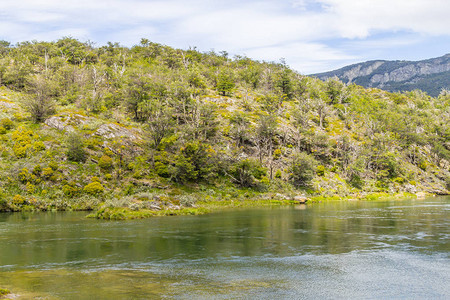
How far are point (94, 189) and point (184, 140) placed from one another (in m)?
27.2

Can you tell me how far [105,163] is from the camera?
75.1 m

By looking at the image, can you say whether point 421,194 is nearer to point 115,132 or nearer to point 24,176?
point 115,132

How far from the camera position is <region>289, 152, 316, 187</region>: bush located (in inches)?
3561

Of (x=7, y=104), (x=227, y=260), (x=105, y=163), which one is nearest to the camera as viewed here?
(x=227, y=260)

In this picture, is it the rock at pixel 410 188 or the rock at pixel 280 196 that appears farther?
the rock at pixel 410 188

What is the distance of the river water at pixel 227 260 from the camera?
1983cm

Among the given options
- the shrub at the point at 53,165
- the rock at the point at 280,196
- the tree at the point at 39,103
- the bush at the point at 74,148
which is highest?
the tree at the point at 39,103

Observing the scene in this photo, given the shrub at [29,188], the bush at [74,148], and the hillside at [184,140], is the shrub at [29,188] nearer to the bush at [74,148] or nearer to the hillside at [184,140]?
the hillside at [184,140]

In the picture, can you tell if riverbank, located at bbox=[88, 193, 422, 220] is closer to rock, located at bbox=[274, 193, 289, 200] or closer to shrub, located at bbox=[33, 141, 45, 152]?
rock, located at bbox=[274, 193, 289, 200]

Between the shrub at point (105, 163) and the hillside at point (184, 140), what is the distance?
0.22 meters

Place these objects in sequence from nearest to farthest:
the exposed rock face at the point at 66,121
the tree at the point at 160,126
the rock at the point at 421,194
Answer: the exposed rock face at the point at 66,121
the tree at the point at 160,126
the rock at the point at 421,194

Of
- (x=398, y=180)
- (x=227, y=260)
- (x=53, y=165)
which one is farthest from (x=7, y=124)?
(x=398, y=180)

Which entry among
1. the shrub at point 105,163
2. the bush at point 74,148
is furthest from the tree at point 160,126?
the bush at point 74,148

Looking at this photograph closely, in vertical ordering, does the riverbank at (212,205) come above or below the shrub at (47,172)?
below
